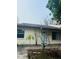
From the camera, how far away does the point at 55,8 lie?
2.00m

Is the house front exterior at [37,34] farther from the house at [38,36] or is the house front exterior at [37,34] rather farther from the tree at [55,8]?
the tree at [55,8]

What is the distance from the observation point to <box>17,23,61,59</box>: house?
6.17 ft

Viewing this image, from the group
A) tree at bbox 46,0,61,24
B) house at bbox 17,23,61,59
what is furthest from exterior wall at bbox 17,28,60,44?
tree at bbox 46,0,61,24

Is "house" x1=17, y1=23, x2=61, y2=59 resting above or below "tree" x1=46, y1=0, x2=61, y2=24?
below

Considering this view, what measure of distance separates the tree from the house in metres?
0.11

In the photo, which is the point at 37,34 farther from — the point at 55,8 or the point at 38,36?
the point at 55,8

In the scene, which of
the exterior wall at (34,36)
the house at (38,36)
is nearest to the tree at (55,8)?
the house at (38,36)

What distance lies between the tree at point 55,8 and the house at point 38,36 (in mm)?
112

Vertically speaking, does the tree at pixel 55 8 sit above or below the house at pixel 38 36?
above

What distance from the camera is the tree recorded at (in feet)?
6.44

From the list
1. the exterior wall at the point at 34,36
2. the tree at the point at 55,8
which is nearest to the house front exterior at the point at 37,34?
the exterior wall at the point at 34,36

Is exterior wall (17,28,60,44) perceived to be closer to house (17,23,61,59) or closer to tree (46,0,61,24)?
house (17,23,61,59)

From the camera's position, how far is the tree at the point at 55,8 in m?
1.96
